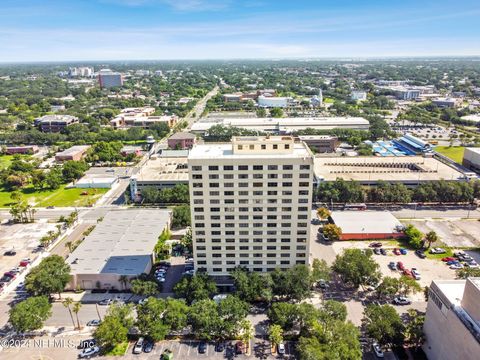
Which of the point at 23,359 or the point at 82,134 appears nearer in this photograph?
the point at 23,359

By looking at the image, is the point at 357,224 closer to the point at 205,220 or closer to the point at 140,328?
the point at 205,220

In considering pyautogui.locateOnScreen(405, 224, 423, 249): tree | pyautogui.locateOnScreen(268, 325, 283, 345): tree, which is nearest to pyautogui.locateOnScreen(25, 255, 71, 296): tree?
pyautogui.locateOnScreen(268, 325, 283, 345): tree

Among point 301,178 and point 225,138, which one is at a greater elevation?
point 301,178

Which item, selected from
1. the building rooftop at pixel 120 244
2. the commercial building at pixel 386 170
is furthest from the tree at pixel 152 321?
the commercial building at pixel 386 170

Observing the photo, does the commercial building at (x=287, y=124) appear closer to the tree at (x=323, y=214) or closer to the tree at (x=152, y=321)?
the tree at (x=323, y=214)

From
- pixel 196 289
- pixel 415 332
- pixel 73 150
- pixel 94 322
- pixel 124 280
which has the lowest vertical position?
pixel 94 322

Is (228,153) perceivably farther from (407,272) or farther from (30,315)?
(407,272)

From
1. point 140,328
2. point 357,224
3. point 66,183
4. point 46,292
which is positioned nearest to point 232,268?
point 140,328

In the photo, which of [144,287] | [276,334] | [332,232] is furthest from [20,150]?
[276,334]
